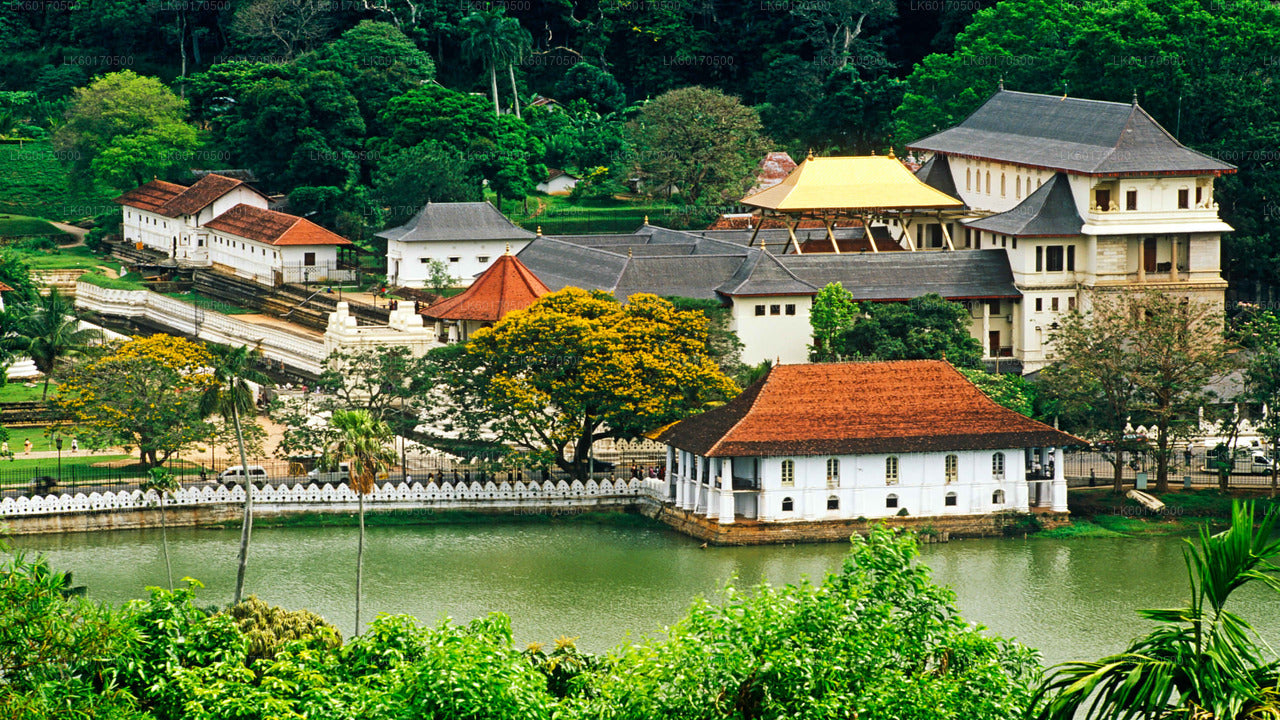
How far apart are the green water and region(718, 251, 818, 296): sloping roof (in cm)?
1220

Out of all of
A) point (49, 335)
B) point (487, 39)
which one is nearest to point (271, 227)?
point (49, 335)

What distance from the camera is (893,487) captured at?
1905 inches

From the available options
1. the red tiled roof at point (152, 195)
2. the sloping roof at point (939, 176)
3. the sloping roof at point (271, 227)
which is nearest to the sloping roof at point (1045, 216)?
the sloping roof at point (939, 176)

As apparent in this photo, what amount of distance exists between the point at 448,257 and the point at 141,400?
22692 millimetres

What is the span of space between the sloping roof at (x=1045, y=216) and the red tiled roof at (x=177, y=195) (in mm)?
28888

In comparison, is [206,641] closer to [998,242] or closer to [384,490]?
[384,490]

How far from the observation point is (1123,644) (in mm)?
39188

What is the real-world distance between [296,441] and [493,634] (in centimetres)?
2522

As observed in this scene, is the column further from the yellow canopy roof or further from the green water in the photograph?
the yellow canopy roof

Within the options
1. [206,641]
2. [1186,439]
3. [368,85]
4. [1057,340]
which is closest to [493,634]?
[206,641]

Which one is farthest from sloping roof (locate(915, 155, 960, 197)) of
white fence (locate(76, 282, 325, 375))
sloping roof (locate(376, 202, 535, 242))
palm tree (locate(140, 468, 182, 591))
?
palm tree (locate(140, 468, 182, 591))

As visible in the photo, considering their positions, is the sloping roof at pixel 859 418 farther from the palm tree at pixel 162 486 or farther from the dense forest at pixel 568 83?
the dense forest at pixel 568 83

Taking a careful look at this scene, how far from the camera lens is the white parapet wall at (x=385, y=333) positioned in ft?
198

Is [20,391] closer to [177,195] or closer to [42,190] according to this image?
[177,195]
